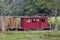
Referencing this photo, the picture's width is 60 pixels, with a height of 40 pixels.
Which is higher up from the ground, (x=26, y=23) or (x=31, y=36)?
(x=26, y=23)

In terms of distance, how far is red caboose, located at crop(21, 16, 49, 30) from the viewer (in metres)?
30.1

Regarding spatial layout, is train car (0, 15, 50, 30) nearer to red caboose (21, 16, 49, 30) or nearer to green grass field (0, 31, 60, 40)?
red caboose (21, 16, 49, 30)

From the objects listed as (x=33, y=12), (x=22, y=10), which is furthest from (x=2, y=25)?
(x=22, y=10)

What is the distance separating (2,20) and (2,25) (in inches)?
33.4

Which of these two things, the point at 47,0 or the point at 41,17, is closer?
the point at 47,0

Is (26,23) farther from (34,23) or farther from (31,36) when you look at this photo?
(31,36)

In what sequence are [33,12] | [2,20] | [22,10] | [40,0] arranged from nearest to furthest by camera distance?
1. [40,0]
2. [2,20]
3. [33,12]
4. [22,10]

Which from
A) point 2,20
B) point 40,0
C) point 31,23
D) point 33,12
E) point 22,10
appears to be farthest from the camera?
point 22,10

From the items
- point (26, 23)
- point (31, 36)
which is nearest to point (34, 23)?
point (26, 23)

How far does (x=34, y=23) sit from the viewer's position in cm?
3080

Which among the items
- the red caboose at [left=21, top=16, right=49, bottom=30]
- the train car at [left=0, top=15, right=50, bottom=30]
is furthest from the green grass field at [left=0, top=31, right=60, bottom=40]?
the red caboose at [left=21, top=16, right=49, bottom=30]

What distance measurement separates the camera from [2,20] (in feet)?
92.0

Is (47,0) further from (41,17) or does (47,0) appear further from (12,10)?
→ (12,10)

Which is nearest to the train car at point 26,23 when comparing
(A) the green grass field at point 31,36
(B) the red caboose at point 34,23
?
(B) the red caboose at point 34,23
